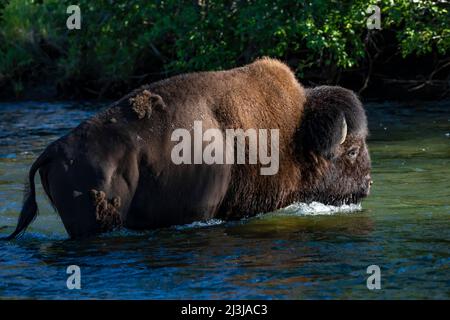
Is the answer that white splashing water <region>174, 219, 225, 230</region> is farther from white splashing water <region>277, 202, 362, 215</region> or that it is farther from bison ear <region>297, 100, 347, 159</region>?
bison ear <region>297, 100, 347, 159</region>

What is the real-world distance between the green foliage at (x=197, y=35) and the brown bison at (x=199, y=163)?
218 inches

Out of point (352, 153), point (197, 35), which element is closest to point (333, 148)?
point (352, 153)

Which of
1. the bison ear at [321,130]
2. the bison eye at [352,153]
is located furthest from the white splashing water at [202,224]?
the bison eye at [352,153]

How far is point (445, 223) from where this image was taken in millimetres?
7746

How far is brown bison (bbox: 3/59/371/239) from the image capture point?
23.1 feet

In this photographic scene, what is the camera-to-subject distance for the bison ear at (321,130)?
813 cm

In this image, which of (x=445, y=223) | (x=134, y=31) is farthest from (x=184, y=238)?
(x=134, y=31)

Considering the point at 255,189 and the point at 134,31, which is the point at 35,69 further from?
the point at 255,189

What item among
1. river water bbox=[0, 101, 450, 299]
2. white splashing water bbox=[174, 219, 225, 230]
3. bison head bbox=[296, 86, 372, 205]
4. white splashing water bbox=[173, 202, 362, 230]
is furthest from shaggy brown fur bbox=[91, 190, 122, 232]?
bison head bbox=[296, 86, 372, 205]

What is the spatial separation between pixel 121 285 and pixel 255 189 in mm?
2054

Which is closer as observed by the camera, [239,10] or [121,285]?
[121,285]

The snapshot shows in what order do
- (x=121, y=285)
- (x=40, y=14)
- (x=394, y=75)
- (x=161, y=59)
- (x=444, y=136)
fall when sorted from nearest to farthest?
(x=121, y=285), (x=444, y=136), (x=394, y=75), (x=161, y=59), (x=40, y=14)

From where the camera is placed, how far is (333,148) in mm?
8250

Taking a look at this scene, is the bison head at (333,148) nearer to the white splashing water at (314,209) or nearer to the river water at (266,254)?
the white splashing water at (314,209)
